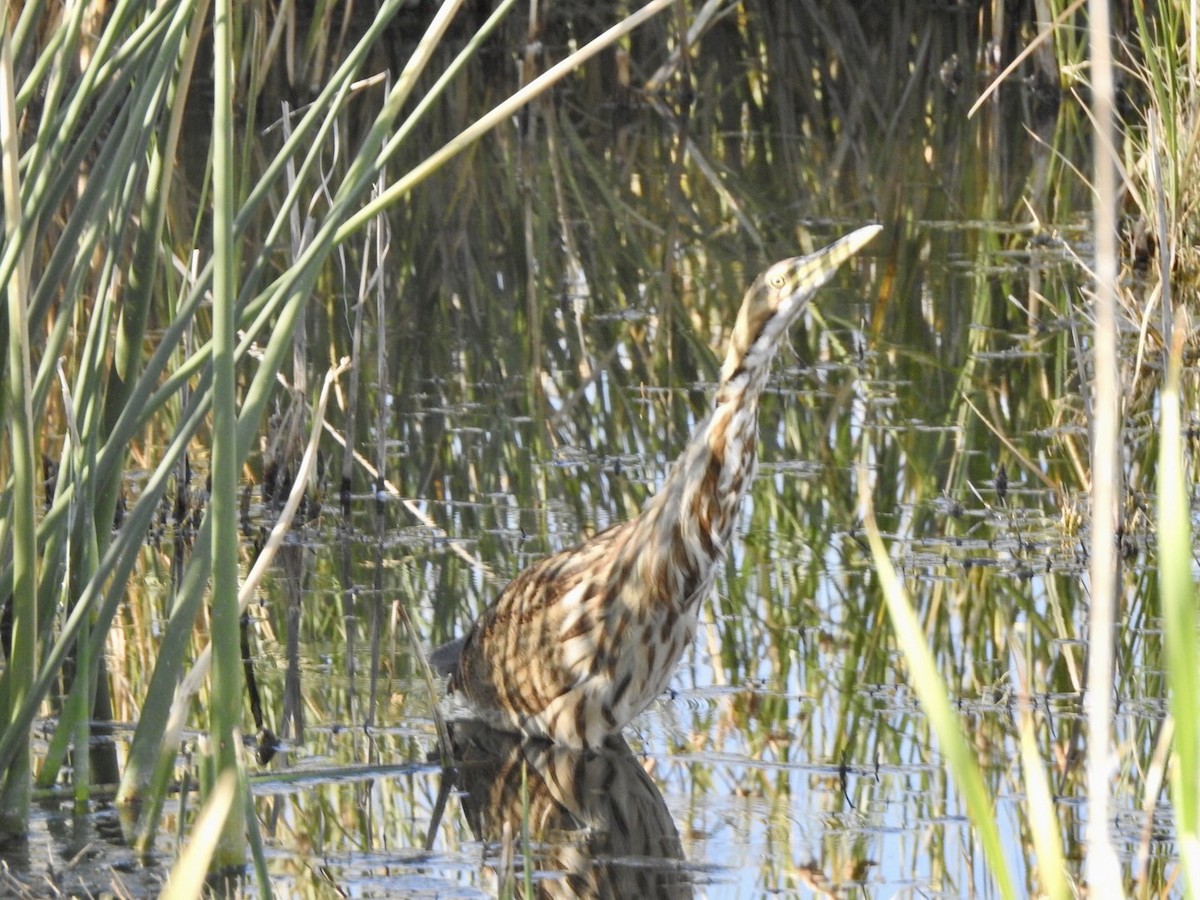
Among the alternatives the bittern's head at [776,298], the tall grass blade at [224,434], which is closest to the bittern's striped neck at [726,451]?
the bittern's head at [776,298]

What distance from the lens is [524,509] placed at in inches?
228

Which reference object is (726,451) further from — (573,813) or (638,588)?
(573,813)

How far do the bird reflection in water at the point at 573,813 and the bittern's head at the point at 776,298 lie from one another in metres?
0.92

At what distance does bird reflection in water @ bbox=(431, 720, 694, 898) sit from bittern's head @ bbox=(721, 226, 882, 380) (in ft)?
3.02

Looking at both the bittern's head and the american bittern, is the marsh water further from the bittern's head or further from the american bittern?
the bittern's head

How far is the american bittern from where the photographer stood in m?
3.89

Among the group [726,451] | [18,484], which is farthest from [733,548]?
[18,484]

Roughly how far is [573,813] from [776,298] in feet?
3.60

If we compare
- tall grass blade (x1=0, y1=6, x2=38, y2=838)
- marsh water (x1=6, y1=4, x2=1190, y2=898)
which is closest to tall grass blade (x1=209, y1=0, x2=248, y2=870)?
tall grass blade (x1=0, y1=6, x2=38, y2=838)

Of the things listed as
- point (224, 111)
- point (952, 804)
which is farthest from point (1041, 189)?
point (224, 111)

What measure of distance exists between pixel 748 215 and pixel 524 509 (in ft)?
14.4

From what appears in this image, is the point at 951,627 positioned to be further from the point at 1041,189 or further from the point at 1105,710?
the point at 1041,189

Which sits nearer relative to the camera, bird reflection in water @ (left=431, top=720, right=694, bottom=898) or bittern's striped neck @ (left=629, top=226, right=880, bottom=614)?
bird reflection in water @ (left=431, top=720, right=694, bottom=898)

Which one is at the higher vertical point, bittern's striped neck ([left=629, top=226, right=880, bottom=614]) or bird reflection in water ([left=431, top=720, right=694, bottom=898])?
bittern's striped neck ([left=629, top=226, right=880, bottom=614])
